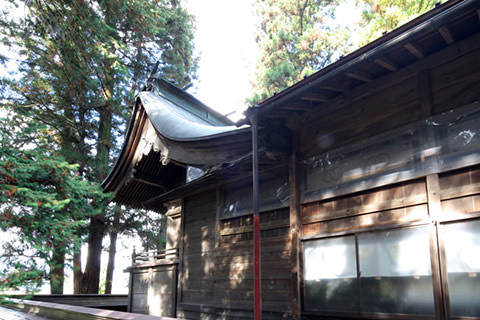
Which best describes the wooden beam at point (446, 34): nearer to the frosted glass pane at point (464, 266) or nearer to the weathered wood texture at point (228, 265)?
the frosted glass pane at point (464, 266)

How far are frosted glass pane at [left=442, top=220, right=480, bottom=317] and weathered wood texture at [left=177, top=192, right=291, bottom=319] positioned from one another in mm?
→ 2753

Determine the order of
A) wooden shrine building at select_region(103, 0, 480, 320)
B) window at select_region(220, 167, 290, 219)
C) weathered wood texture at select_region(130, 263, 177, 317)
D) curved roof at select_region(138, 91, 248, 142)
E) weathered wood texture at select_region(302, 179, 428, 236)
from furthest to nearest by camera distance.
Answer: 1. weathered wood texture at select_region(130, 263, 177, 317)
2. curved roof at select_region(138, 91, 248, 142)
3. window at select_region(220, 167, 290, 219)
4. weathered wood texture at select_region(302, 179, 428, 236)
5. wooden shrine building at select_region(103, 0, 480, 320)

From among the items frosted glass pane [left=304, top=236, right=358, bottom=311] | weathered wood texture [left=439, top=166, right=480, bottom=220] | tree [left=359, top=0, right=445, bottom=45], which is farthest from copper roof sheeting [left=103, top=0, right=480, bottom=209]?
tree [left=359, top=0, right=445, bottom=45]

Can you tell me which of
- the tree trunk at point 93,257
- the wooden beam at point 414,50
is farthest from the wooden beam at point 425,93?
the tree trunk at point 93,257

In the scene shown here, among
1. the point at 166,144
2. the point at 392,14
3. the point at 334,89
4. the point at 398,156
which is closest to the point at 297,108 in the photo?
the point at 334,89

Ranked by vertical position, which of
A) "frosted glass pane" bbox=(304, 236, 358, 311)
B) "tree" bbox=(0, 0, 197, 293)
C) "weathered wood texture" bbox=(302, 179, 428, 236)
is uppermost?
"tree" bbox=(0, 0, 197, 293)

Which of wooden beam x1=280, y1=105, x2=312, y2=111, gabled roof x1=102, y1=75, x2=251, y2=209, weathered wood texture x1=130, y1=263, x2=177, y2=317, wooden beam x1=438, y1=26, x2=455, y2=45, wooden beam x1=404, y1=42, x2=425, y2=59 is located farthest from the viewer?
weathered wood texture x1=130, y1=263, x2=177, y2=317

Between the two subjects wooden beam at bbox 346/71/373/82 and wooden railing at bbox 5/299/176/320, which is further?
wooden beam at bbox 346/71/373/82

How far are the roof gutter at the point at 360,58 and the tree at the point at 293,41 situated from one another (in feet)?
50.8

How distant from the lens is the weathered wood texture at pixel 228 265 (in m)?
6.49

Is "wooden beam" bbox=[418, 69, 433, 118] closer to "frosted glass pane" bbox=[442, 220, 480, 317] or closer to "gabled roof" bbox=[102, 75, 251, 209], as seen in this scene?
"frosted glass pane" bbox=[442, 220, 480, 317]

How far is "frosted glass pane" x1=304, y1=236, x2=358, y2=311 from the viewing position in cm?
517

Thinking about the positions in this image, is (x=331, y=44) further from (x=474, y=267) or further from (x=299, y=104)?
(x=474, y=267)

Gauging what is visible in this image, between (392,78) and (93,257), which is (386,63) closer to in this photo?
(392,78)
